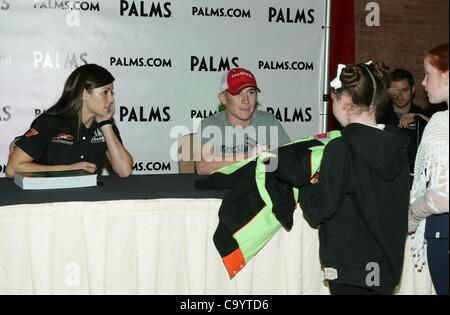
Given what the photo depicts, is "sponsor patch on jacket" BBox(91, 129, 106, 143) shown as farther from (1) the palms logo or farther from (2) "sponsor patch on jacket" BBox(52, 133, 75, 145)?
(1) the palms logo

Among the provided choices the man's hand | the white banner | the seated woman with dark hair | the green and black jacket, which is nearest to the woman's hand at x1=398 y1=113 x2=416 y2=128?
the white banner

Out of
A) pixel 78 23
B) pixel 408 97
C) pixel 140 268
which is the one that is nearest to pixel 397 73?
pixel 408 97

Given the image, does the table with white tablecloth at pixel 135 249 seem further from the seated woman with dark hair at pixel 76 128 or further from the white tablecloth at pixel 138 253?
the seated woman with dark hair at pixel 76 128

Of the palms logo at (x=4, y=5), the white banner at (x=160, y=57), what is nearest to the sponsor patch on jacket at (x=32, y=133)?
the white banner at (x=160, y=57)

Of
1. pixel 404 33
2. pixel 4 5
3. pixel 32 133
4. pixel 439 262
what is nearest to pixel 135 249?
pixel 32 133

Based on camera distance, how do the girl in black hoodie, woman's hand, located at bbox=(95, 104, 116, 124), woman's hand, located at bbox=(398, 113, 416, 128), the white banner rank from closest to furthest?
the girl in black hoodie → woman's hand, located at bbox=(95, 104, 116, 124) → woman's hand, located at bbox=(398, 113, 416, 128) → the white banner

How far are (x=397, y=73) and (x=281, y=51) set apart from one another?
0.85 metres

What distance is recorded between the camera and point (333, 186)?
1.81 meters

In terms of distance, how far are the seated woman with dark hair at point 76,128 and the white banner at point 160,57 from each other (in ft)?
3.80

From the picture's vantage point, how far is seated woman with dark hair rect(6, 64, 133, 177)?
274 centimetres

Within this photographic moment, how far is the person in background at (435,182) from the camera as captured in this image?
1720 mm

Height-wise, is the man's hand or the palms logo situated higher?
the palms logo
